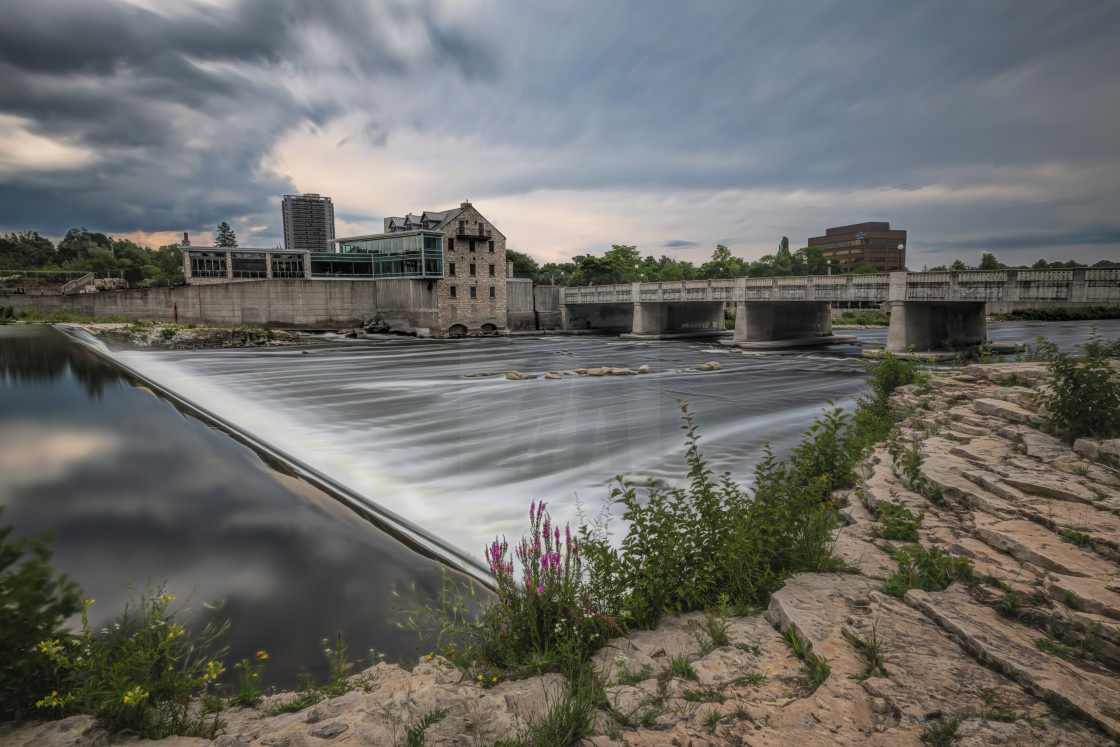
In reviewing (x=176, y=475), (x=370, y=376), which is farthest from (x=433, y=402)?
(x=176, y=475)

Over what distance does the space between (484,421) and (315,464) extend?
536 cm

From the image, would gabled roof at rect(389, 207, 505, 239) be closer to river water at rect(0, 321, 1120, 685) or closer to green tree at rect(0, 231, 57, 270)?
river water at rect(0, 321, 1120, 685)

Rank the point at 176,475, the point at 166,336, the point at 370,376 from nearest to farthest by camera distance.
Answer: the point at 176,475, the point at 370,376, the point at 166,336

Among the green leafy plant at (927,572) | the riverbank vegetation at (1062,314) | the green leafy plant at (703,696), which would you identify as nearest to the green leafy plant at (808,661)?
the green leafy plant at (703,696)

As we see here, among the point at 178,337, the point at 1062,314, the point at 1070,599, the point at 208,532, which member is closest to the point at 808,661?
the point at 1070,599

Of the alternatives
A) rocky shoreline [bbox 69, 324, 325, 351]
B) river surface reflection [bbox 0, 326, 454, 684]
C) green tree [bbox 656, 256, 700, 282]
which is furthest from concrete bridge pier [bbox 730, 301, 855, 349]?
green tree [bbox 656, 256, 700, 282]

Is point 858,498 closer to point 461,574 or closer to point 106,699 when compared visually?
point 461,574

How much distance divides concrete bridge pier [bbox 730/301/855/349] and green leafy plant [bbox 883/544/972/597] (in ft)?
127

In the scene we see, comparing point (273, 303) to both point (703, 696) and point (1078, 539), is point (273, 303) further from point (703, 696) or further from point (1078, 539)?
point (1078, 539)

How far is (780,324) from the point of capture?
46.2 metres

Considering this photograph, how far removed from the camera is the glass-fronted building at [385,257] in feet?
183

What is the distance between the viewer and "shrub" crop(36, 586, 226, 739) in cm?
323

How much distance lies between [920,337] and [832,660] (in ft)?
114

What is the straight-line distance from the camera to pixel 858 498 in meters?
7.50
